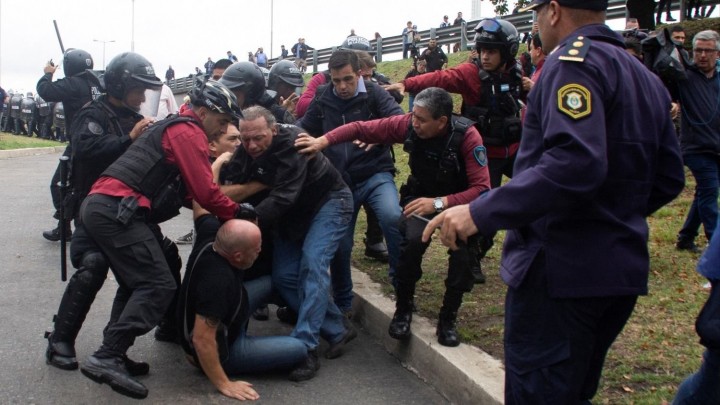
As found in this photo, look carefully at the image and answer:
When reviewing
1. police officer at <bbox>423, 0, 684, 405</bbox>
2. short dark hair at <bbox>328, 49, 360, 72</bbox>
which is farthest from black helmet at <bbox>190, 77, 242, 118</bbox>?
police officer at <bbox>423, 0, 684, 405</bbox>

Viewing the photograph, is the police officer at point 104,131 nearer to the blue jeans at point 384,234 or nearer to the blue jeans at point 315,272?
the blue jeans at point 315,272

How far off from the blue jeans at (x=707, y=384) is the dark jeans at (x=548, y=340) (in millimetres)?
828

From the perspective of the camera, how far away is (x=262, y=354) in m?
4.40

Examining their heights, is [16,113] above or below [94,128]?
below

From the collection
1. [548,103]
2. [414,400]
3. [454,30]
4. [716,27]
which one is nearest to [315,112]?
[414,400]

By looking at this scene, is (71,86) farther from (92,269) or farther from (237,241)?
(237,241)

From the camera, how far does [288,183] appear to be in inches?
186

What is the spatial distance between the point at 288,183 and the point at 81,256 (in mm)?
1299

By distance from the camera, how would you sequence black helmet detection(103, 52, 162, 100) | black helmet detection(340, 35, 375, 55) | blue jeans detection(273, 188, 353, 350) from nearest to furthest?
blue jeans detection(273, 188, 353, 350)
black helmet detection(103, 52, 162, 100)
black helmet detection(340, 35, 375, 55)

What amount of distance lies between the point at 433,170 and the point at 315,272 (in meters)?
1.01

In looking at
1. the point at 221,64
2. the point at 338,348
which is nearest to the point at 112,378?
the point at 338,348

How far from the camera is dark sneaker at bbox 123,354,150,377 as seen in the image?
171 inches

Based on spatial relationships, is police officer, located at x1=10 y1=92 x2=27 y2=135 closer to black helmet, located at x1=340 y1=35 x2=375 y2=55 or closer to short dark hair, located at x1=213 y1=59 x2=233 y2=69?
short dark hair, located at x1=213 y1=59 x2=233 y2=69

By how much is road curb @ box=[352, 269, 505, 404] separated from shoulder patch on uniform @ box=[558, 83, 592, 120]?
196 cm
